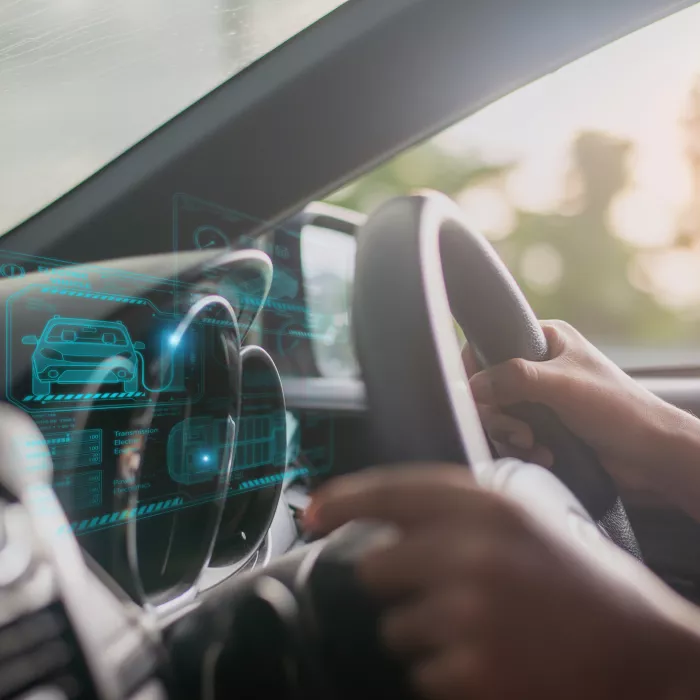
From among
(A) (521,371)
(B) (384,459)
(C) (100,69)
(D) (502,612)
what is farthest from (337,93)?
(D) (502,612)

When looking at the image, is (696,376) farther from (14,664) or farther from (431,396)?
(14,664)

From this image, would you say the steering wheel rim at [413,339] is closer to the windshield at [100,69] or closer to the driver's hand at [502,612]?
the driver's hand at [502,612]

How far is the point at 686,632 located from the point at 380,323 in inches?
17.5

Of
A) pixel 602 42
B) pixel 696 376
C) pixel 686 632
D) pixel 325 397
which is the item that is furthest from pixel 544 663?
pixel 696 376

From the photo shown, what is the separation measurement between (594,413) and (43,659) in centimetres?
77

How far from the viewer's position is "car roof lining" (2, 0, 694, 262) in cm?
117

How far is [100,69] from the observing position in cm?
102

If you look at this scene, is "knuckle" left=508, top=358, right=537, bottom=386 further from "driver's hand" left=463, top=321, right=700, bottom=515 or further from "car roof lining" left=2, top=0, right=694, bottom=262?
"car roof lining" left=2, top=0, right=694, bottom=262

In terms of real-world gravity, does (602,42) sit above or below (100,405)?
above

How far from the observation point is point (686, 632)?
0.75m

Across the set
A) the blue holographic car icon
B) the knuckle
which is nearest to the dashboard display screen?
the blue holographic car icon

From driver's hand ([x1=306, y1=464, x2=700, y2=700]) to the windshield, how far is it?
24.4 inches

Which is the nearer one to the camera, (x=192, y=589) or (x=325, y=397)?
(x=192, y=589)

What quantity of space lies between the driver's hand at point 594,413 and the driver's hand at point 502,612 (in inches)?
10.5
